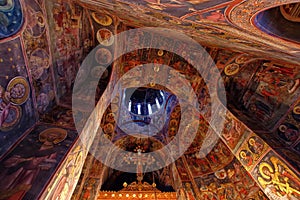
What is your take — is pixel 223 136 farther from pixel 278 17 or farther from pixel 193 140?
pixel 278 17

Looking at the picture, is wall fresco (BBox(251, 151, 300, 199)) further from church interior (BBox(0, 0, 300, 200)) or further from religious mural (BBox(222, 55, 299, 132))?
religious mural (BBox(222, 55, 299, 132))

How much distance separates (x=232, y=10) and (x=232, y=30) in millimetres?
1097

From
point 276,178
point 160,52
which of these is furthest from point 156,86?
point 276,178

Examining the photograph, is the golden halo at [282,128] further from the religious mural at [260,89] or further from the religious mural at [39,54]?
the religious mural at [39,54]

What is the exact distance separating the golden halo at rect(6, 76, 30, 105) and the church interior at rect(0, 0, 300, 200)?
0.03 meters

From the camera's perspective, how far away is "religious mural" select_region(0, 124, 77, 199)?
11.0 feet

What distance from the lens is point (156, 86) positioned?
936 cm

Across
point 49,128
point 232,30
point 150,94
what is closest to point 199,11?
point 232,30

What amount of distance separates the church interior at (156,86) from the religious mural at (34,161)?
0.07 ft

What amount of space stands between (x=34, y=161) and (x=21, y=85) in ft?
6.44

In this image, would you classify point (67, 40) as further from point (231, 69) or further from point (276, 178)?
point (276, 178)

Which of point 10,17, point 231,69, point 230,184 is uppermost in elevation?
point 10,17

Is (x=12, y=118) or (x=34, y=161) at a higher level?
(x=12, y=118)

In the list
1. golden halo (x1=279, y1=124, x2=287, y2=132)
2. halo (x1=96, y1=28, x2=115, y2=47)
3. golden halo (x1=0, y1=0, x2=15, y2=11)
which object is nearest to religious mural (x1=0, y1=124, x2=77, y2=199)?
golden halo (x1=0, y1=0, x2=15, y2=11)
